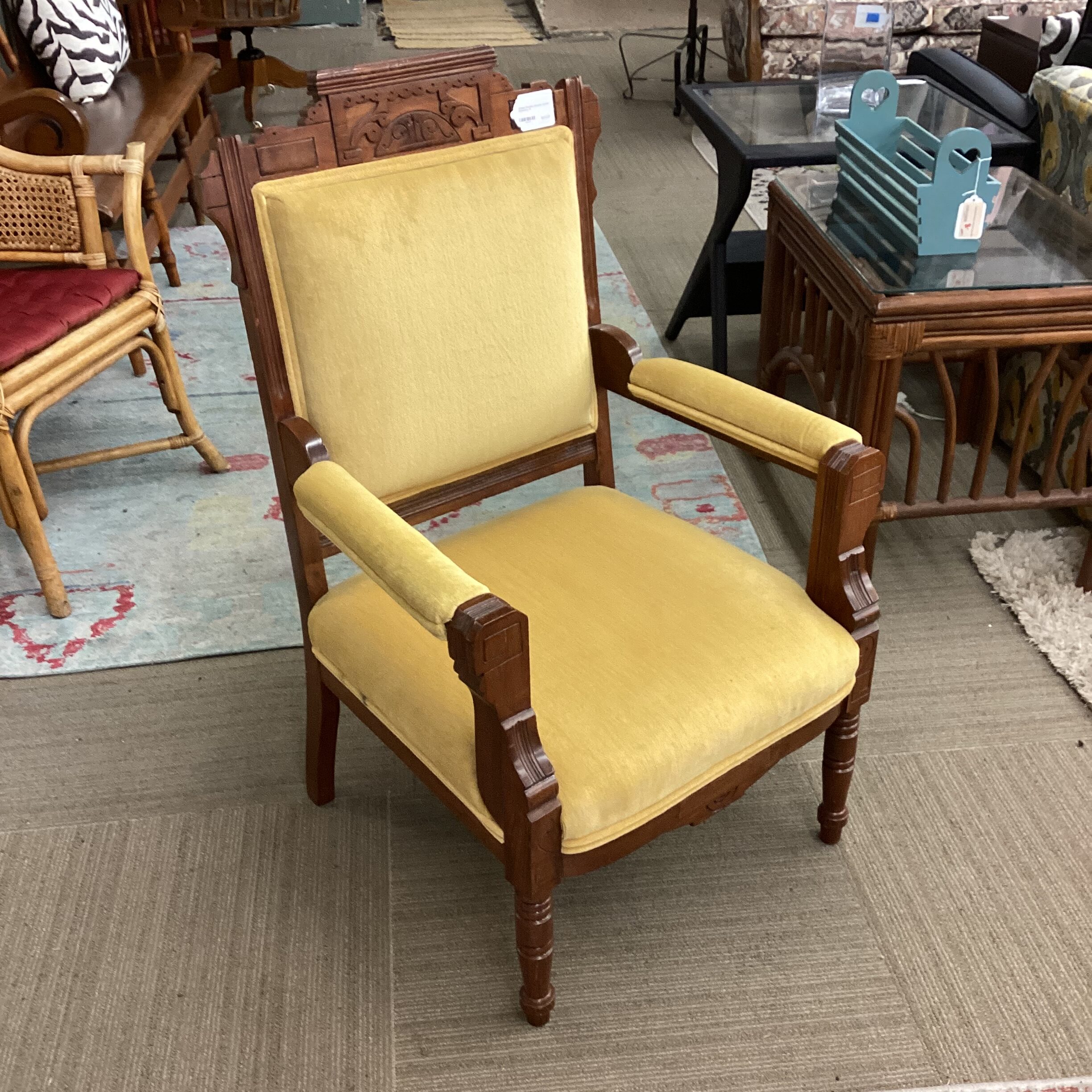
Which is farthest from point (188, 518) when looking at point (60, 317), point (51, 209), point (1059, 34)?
point (1059, 34)

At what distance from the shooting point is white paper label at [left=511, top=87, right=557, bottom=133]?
141cm

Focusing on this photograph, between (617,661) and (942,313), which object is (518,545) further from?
(942,313)

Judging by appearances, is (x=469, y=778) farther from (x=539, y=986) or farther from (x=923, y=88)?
(x=923, y=88)

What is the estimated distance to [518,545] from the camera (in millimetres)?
1488

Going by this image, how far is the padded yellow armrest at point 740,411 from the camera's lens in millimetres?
1320

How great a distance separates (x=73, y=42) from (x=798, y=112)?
2.16 meters

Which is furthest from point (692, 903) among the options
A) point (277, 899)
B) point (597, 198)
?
point (597, 198)

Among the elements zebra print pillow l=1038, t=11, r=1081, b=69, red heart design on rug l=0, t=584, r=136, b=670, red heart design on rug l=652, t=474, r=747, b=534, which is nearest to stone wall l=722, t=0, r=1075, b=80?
zebra print pillow l=1038, t=11, r=1081, b=69

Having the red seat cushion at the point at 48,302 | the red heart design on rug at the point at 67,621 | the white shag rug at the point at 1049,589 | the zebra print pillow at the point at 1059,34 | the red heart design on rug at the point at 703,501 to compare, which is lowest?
the white shag rug at the point at 1049,589

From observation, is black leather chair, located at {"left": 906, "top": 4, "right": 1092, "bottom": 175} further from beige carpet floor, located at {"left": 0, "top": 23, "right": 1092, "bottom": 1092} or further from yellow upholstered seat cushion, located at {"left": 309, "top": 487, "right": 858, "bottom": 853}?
yellow upholstered seat cushion, located at {"left": 309, "top": 487, "right": 858, "bottom": 853}

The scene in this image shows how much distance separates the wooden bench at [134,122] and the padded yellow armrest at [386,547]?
53.3 inches

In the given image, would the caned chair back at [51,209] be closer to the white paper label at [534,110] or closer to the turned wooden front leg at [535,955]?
the white paper label at [534,110]

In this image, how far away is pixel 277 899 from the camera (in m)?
1.55

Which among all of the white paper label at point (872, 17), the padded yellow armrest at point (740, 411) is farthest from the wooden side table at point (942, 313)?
the white paper label at point (872, 17)
